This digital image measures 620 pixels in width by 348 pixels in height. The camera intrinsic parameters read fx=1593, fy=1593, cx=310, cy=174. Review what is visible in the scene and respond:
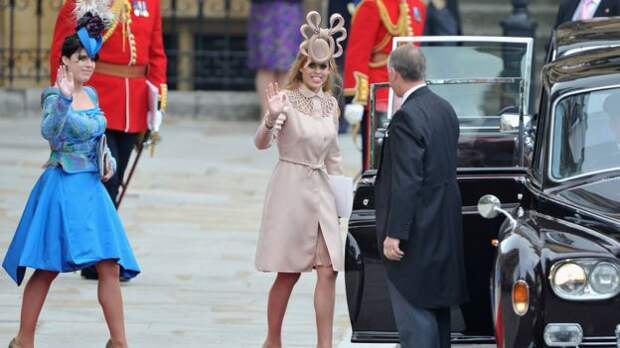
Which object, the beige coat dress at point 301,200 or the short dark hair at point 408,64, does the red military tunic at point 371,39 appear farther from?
the short dark hair at point 408,64

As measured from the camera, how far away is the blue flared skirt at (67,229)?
747 centimetres

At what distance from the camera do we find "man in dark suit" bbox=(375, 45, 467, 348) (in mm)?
6969

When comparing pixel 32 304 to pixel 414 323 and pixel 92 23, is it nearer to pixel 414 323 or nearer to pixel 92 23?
pixel 92 23

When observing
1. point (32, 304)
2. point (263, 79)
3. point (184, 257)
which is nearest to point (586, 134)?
point (32, 304)

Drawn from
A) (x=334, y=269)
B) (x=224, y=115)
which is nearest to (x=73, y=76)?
(x=334, y=269)

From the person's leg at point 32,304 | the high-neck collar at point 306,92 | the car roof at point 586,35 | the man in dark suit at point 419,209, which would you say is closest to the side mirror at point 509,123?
the car roof at point 586,35

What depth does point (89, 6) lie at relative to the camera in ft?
27.9

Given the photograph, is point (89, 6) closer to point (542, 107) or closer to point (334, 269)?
point (334, 269)

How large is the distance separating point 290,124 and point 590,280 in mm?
2233

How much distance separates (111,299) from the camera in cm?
765

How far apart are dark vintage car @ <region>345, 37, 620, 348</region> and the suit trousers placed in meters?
0.32

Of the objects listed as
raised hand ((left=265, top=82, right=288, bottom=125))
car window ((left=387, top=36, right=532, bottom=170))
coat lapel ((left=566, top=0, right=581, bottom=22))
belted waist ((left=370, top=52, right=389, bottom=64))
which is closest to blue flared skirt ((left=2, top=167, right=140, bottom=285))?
raised hand ((left=265, top=82, right=288, bottom=125))

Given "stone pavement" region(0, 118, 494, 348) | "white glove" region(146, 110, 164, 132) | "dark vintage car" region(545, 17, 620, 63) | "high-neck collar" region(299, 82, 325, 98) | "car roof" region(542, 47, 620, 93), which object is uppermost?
"dark vintage car" region(545, 17, 620, 63)

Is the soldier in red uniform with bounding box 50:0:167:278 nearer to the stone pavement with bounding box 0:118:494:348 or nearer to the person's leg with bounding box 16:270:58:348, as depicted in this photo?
the stone pavement with bounding box 0:118:494:348
